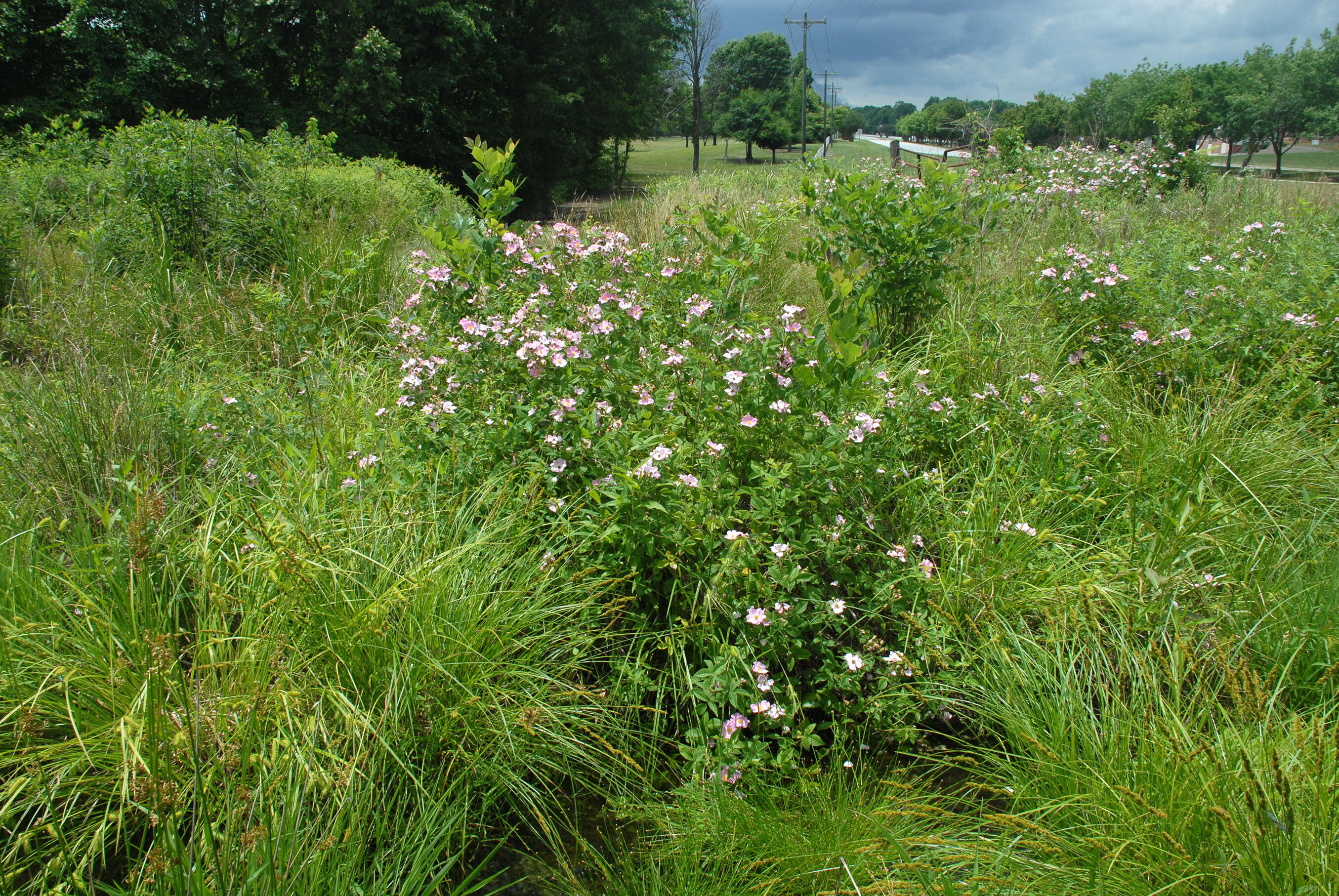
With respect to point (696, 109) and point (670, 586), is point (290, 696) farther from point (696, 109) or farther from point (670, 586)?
point (696, 109)

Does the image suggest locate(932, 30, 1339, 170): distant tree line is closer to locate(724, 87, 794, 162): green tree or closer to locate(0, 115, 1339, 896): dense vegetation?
locate(724, 87, 794, 162): green tree

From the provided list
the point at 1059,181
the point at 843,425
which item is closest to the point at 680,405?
the point at 843,425

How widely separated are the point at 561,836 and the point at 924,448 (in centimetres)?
209

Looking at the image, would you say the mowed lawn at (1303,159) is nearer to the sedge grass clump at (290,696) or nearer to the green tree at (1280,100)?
the green tree at (1280,100)

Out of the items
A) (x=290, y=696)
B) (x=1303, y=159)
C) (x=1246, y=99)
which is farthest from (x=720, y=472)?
(x=1303, y=159)

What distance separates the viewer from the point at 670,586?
244 cm

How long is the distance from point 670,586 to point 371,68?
17.6 meters

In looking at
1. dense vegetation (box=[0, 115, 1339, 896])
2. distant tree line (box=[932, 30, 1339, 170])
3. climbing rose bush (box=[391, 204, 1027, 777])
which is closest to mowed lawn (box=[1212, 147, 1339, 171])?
distant tree line (box=[932, 30, 1339, 170])

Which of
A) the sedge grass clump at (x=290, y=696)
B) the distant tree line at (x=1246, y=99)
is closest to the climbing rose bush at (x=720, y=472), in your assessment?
the sedge grass clump at (x=290, y=696)

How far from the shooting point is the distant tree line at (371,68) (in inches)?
559

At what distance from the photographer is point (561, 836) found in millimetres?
2008

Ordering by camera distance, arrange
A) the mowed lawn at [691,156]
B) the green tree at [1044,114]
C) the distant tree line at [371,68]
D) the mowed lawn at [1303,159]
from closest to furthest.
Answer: the distant tree line at [371,68], the mowed lawn at [691,156], the mowed lawn at [1303,159], the green tree at [1044,114]

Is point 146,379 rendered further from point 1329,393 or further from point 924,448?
point 1329,393

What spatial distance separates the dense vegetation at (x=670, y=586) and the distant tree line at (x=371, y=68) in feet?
28.7
